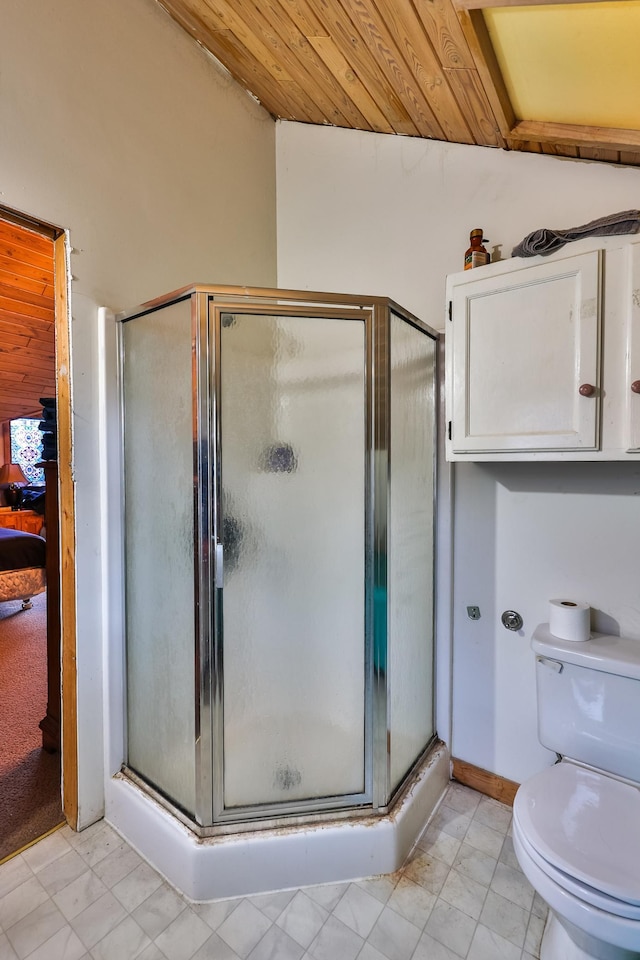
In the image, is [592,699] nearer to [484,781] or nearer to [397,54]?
[484,781]

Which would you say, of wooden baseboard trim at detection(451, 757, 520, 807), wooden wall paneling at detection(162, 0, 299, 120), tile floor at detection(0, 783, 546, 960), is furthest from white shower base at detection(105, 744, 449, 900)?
wooden wall paneling at detection(162, 0, 299, 120)

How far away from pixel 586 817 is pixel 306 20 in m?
2.39

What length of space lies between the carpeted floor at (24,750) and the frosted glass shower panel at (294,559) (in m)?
0.78

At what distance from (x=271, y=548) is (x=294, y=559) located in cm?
9

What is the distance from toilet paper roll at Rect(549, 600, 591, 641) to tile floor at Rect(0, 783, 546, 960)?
29.4 inches

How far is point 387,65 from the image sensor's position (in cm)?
142

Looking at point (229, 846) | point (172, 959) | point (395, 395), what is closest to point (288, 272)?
point (395, 395)

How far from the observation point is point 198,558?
1328mm

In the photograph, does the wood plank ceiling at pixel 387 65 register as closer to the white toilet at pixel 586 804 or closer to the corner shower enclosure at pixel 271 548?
the corner shower enclosure at pixel 271 548

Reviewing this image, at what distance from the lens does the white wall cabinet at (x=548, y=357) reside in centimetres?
120

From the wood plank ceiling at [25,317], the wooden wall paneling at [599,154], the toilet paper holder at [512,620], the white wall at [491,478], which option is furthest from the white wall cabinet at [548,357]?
the wood plank ceiling at [25,317]

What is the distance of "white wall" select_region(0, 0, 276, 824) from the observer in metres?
1.32

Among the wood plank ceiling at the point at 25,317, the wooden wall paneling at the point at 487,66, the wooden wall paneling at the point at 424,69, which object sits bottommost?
the wood plank ceiling at the point at 25,317

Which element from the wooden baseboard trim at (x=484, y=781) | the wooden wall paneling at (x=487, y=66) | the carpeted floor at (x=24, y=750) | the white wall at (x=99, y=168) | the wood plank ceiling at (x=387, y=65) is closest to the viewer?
the wooden wall paneling at (x=487, y=66)
